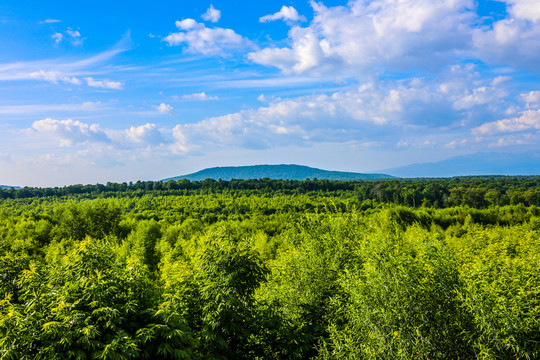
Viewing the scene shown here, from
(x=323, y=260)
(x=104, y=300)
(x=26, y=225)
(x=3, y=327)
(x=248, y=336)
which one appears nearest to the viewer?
(x=3, y=327)

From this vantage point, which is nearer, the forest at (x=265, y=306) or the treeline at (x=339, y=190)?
the forest at (x=265, y=306)

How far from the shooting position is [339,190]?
161 m

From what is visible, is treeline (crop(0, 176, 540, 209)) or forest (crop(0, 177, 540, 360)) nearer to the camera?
forest (crop(0, 177, 540, 360))

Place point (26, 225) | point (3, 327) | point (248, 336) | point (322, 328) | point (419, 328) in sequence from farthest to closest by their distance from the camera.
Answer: point (26, 225) → point (322, 328) → point (248, 336) → point (419, 328) → point (3, 327)

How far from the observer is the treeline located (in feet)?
370

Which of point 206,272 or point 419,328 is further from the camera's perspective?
point 206,272

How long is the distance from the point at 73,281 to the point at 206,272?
5125 mm

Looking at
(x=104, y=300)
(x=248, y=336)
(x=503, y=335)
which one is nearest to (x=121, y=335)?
(x=104, y=300)

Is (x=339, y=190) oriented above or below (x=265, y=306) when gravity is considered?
above

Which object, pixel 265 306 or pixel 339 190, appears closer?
pixel 265 306

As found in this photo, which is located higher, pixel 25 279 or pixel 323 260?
pixel 25 279

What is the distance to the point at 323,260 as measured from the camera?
2052 cm

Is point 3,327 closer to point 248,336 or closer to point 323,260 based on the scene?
point 248,336

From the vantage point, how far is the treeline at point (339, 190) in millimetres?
112750
